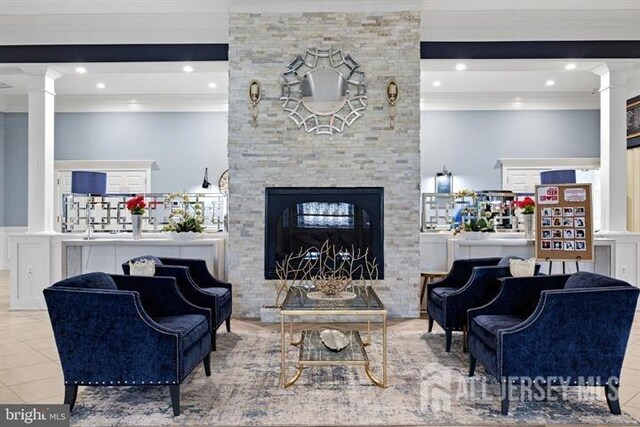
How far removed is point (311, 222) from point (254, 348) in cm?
171

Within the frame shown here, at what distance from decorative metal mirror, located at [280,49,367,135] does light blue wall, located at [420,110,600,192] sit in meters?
4.66

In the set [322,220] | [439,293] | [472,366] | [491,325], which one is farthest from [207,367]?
[322,220]

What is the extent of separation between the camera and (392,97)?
18.0 ft

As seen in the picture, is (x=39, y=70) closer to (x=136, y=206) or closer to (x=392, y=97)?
(x=136, y=206)

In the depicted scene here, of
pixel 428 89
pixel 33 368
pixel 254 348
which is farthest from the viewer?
pixel 428 89

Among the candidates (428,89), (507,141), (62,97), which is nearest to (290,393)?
(428,89)

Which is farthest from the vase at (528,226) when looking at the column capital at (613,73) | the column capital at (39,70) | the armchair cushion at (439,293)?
the column capital at (39,70)

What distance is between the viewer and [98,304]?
285cm

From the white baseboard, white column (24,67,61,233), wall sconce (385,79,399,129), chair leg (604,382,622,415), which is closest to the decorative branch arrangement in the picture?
wall sconce (385,79,399,129)

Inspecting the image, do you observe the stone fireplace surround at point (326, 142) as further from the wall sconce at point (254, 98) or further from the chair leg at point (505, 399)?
the chair leg at point (505, 399)

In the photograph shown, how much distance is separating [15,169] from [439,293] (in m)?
9.47

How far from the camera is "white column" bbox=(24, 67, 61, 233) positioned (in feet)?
20.5

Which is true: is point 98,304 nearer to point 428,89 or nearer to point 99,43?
point 99,43

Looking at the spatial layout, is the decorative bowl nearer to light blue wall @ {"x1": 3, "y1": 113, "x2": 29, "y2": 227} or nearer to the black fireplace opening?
the black fireplace opening
